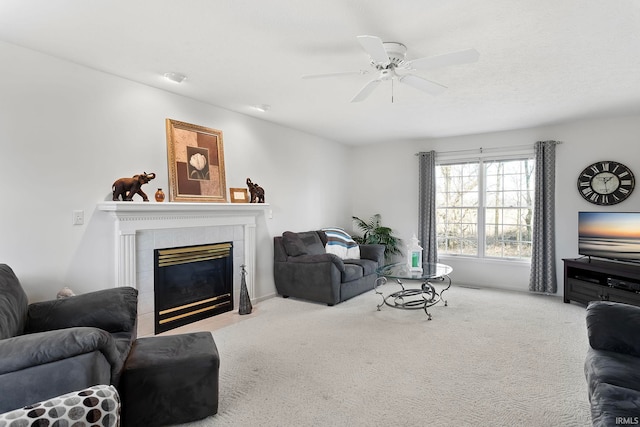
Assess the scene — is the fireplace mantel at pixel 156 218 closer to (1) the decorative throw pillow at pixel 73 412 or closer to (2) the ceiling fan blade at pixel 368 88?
(2) the ceiling fan blade at pixel 368 88

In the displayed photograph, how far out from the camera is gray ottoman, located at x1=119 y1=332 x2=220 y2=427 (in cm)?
195

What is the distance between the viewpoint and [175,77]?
3242 millimetres

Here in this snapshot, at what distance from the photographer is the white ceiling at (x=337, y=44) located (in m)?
2.17

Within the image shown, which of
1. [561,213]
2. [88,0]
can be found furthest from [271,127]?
[561,213]

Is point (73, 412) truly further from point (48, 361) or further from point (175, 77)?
point (175, 77)

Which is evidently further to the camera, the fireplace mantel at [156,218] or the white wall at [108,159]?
the fireplace mantel at [156,218]

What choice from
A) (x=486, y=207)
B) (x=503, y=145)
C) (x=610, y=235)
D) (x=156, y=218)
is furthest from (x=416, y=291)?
(x=156, y=218)

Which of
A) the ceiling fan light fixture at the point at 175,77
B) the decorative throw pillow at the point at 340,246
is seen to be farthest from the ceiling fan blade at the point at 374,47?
the decorative throw pillow at the point at 340,246

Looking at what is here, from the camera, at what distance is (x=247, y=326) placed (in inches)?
148

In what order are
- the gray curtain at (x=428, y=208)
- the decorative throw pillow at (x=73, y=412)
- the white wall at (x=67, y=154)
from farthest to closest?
1. the gray curtain at (x=428, y=208)
2. the white wall at (x=67, y=154)
3. the decorative throw pillow at (x=73, y=412)

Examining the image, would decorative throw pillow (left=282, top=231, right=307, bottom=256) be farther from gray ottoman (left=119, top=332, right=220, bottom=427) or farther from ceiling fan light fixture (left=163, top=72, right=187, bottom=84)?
gray ottoman (left=119, top=332, right=220, bottom=427)

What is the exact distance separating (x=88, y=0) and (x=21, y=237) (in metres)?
1.82

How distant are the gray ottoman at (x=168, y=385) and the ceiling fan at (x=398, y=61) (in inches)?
82.3

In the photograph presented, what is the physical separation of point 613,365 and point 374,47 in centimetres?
215
